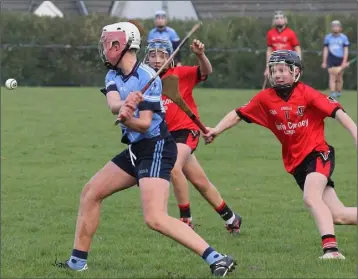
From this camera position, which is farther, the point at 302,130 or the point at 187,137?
the point at 187,137

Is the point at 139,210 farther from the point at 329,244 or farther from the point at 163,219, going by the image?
the point at 163,219

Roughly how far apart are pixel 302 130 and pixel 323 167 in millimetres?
368

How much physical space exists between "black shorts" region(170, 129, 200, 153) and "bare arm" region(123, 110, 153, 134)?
2.66 metres

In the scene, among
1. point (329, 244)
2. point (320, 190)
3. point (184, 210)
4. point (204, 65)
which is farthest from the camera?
point (184, 210)

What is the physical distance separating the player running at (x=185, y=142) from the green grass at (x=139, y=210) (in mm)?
234

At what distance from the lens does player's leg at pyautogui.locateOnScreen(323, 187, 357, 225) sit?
789 centimetres

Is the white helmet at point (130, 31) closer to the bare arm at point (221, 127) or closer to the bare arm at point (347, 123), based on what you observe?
the bare arm at point (221, 127)

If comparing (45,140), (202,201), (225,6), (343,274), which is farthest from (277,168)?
(225,6)

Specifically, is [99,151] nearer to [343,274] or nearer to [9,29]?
[343,274]

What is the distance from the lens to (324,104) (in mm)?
7871

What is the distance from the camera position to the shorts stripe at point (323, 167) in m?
8.00

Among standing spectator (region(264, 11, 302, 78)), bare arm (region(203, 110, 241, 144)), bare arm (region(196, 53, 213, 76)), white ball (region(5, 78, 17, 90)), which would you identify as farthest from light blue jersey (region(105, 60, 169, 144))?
standing spectator (region(264, 11, 302, 78))

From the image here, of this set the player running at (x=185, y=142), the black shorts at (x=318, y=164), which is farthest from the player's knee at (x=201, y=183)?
the black shorts at (x=318, y=164)

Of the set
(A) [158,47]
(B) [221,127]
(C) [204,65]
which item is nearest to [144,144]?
(B) [221,127]
